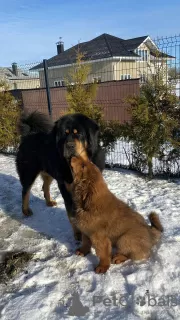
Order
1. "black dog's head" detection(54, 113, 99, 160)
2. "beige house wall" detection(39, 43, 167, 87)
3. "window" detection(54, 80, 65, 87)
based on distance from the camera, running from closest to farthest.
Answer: "black dog's head" detection(54, 113, 99, 160) → "beige house wall" detection(39, 43, 167, 87) → "window" detection(54, 80, 65, 87)

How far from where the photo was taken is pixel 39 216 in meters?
4.17

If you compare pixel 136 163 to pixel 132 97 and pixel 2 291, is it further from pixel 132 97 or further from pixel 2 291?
pixel 2 291

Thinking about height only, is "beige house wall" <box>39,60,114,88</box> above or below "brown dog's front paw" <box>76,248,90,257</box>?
above

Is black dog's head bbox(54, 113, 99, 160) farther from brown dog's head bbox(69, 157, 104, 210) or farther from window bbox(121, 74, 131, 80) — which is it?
window bbox(121, 74, 131, 80)

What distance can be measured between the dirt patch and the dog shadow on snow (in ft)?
1.61

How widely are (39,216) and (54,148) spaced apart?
3.91ft

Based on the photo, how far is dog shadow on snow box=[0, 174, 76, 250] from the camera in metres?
3.57

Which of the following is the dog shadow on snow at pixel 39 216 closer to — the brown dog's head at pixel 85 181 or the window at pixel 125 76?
the brown dog's head at pixel 85 181

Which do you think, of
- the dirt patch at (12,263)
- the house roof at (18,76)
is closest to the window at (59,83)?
the house roof at (18,76)

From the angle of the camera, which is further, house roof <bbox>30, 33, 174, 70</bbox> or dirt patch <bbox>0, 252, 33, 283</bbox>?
house roof <bbox>30, 33, 174, 70</bbox>

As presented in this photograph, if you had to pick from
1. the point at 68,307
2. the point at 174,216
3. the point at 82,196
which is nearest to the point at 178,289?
the point at 68,307

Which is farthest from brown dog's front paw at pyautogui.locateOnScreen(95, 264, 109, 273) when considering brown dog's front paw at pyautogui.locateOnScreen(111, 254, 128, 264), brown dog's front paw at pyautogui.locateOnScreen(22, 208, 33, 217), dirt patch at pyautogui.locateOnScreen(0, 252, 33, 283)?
brown dog's front paw at pyautogui.locateOnScreen(22, 208, 33, 217)

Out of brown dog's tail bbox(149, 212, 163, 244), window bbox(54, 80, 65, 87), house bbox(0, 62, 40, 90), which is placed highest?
house bbox(0, 62, 40, 90)

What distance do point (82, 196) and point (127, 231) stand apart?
58 centimetres
